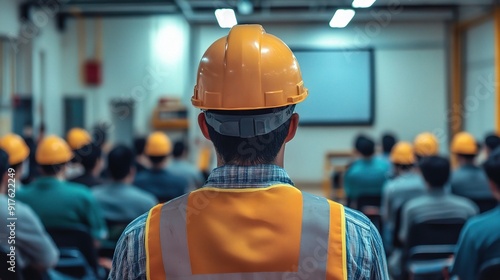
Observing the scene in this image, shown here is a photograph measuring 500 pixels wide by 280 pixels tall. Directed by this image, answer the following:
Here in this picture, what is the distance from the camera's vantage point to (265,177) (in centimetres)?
107

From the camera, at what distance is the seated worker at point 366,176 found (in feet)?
18.2

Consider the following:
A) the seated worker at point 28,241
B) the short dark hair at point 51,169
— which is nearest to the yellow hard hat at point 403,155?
the short dark hair at point 51,169

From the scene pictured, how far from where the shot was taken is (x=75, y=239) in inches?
113

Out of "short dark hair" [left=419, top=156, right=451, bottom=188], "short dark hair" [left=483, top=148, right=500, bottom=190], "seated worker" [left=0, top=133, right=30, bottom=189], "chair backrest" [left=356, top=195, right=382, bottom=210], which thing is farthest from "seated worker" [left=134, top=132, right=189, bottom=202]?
"short dark hair" [left=483, top=148, right=500, bottom=190]

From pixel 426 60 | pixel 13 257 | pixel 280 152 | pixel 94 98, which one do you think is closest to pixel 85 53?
pixel 94 98

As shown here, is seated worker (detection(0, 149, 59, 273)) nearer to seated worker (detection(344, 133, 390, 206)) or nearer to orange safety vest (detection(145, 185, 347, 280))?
orange safety vest (detection(145, 185, 347, 280))

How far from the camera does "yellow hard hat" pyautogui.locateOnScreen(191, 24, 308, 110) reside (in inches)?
41.8

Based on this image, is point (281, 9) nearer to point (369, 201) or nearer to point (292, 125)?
point (369, 201)

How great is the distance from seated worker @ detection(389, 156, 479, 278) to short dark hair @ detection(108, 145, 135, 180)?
1.74 m

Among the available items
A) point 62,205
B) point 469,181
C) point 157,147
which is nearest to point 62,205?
point 62,205

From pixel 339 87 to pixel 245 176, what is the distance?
9035mm

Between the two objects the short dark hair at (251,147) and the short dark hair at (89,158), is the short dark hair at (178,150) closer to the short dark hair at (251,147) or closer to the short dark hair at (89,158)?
the short dark hair at (89,158)

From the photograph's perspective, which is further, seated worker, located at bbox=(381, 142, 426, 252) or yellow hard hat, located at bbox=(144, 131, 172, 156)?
yellow hard hat, located at bbox=(144, 131, 172, 156)

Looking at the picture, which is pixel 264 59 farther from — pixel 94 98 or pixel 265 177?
pixel 94 98
